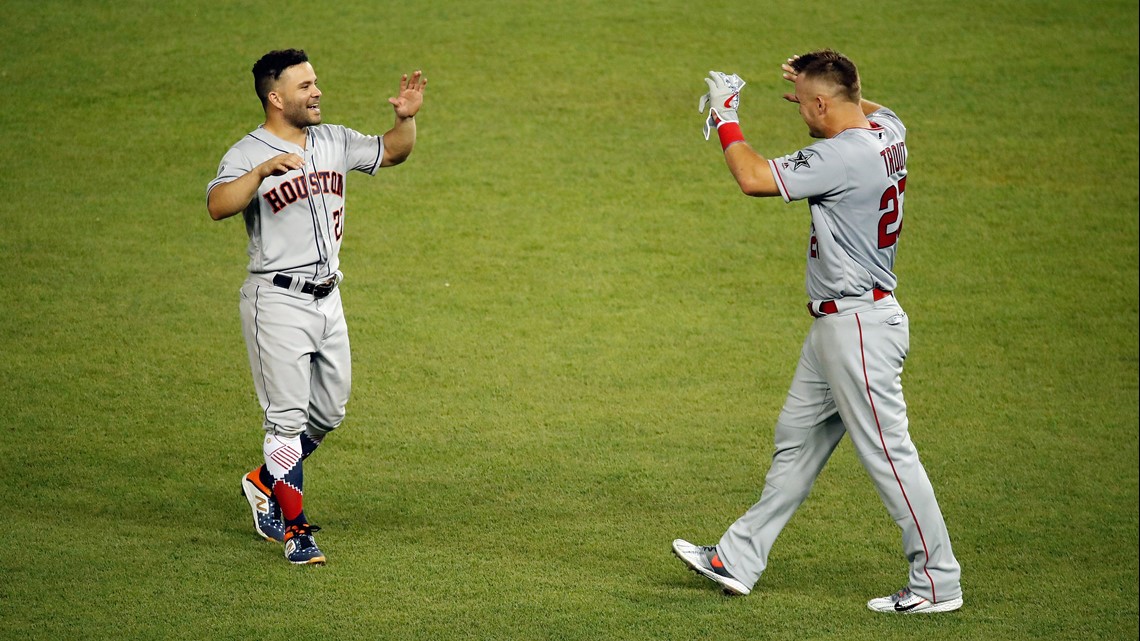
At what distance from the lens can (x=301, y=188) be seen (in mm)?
3885

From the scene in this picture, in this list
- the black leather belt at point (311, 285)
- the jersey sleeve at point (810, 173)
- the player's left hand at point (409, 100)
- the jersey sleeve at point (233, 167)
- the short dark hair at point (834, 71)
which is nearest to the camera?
the jersey sleeve at point (810, 173)

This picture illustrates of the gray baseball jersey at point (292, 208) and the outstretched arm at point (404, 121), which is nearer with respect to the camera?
the gray baseball jersey at point (292, 208)

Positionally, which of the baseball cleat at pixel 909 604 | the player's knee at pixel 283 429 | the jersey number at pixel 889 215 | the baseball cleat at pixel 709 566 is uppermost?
the jersey number at pixel 889 215

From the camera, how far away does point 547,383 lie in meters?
5.67

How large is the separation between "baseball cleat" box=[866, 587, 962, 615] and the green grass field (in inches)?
3.3

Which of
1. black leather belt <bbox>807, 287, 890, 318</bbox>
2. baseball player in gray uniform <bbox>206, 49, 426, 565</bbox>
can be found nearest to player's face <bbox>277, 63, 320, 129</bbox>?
baseball player in gray uniform <bbox>206, 49, 426, 565</bbox>

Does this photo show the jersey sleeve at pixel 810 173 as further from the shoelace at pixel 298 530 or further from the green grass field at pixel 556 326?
the shoelace at pixel 298 530

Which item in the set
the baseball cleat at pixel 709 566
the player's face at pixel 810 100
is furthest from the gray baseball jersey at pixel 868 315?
the baseball cleat at pixel 709 566

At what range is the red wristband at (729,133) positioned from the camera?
365 centimetres

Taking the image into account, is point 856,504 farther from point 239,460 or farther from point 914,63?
point 914,63

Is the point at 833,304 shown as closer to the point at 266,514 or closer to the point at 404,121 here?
the point at 404,121

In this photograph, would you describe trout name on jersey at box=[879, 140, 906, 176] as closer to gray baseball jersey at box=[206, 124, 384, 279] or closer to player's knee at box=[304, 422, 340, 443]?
gray baseball jersey at box=[206, 124, 384, 279]

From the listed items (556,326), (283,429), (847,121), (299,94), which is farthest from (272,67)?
(556,326)

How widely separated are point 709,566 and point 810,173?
51.0 inches
